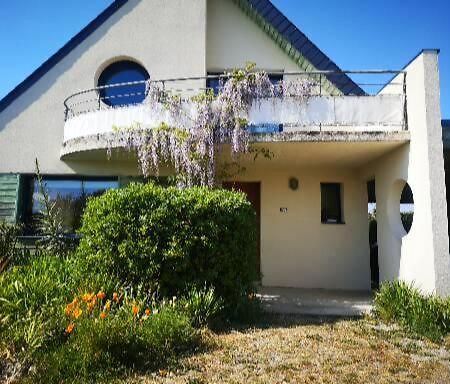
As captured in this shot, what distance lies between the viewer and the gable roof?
10516 millimetres

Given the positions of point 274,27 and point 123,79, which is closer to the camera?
point 274,27

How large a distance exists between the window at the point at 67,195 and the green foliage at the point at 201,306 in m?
5.38

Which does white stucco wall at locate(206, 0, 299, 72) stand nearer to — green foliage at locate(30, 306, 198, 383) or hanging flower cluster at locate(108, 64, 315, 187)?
hanging flower cluster at locate(108, 64, 315, 187)

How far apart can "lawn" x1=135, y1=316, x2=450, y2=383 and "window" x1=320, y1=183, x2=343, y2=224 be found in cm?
506

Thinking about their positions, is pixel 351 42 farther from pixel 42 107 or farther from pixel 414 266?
pixel 42 107

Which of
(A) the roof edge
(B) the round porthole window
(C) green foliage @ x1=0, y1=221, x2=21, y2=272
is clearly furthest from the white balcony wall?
(B) the round porthole window

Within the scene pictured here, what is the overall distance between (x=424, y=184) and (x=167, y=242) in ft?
15.5

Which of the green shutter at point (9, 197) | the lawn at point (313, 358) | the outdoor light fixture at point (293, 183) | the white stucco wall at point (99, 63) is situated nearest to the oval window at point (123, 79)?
the white stucco wall at point (99, 63)

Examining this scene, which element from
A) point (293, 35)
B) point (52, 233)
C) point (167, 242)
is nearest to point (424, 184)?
point (167, 242)

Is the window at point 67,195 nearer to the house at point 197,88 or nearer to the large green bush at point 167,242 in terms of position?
the house at point 197,88

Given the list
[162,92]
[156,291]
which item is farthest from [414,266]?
[162,92]

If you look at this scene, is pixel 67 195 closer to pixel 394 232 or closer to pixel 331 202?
pixel 331 202

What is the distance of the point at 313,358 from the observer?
15.5 ft

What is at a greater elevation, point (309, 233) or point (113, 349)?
point (309, 233)
